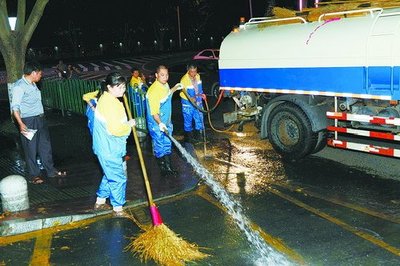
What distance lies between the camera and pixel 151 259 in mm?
5004

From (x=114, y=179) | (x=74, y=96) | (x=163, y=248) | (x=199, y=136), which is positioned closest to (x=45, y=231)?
(x=114, y=179)

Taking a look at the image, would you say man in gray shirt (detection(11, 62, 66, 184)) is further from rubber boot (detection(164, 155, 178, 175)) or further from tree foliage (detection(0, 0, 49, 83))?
tree foliage (detection(0, 0, 49, 83))

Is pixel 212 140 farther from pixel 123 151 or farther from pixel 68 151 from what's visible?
pixel 123 151

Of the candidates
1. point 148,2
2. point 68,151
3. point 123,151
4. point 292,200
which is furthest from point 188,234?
point 148,2

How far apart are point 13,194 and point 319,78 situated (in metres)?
4.95

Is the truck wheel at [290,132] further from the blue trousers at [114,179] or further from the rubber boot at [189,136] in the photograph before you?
the blue trousers at [114,179]

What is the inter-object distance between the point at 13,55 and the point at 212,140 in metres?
5.52

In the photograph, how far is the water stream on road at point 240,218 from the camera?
4.82 metres

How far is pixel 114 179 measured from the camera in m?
5.98

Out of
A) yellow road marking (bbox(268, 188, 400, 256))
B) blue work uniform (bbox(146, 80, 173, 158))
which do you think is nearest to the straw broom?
yellow road marking (bbox(268, 188, 400, 256))

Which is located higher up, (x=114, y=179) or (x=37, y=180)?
(x=114, y=179)

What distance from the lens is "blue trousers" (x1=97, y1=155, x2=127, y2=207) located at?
232 inches

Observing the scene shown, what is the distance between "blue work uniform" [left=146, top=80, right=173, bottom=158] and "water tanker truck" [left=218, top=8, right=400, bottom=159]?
7.08 feet

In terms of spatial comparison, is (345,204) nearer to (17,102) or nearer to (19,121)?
(19,121)
